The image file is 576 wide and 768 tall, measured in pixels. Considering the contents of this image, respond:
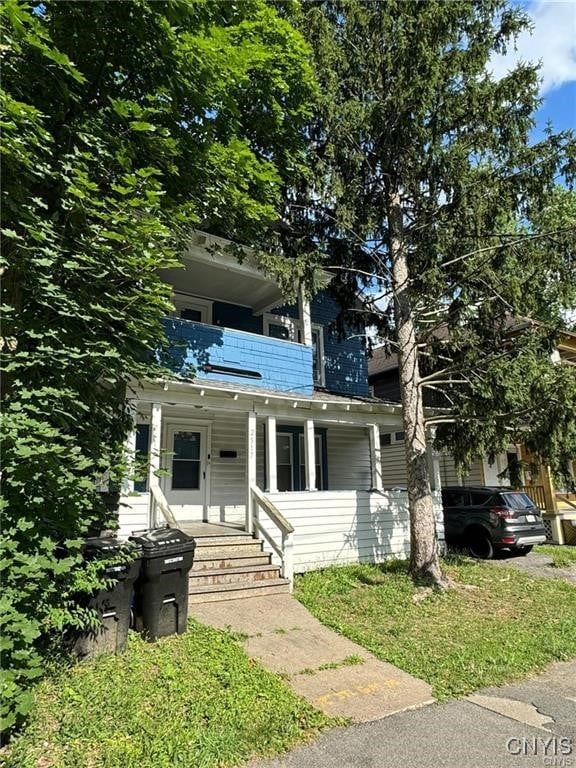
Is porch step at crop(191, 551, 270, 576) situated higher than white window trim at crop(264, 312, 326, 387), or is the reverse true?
white window trim at crop(264, 312, 326, 387)

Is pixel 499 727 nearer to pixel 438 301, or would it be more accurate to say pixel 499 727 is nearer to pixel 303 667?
pixel 303 667

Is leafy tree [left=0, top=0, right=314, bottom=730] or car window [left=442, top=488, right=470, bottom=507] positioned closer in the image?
leafy tree [left=0, top=0, right=314, bottom=730]

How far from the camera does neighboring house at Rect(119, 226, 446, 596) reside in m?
8.79

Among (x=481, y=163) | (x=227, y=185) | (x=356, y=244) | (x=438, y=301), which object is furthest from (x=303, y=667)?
(x=481, y=163)

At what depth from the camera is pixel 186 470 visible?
10531 millimetres

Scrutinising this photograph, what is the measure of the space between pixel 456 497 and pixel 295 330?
6.46 metres

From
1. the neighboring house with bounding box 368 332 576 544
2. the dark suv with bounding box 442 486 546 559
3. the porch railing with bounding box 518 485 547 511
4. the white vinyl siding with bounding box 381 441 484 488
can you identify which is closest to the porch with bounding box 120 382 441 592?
the dark suv with bounding box 442 486 546 559

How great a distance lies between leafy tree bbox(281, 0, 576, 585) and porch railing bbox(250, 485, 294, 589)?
2.47 meters

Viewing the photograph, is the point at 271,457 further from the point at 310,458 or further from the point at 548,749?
the point at 548,749

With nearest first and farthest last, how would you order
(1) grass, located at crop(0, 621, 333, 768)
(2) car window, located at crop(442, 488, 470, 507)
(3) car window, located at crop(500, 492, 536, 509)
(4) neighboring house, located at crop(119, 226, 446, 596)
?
(1) grass, located at crop(0, 621, 333, 768), (4) neighboring house, located at crop(119, 226, 446, 596), (3) car window, located at crop(500, 492, 536, 509), (2) car window, located at crop(442, 488, 470, 507)

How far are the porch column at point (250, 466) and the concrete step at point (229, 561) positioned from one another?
2.58ft

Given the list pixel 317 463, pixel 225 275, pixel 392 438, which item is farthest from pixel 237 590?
pixel 392 438

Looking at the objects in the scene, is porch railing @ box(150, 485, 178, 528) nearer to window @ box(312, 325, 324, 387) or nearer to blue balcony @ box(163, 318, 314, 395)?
blue balcony @ box(163, 318, 314, 395)

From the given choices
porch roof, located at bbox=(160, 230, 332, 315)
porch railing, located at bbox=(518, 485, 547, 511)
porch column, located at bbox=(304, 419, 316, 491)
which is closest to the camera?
porch roof, located at bbox=(160, 230, 332, 315)
